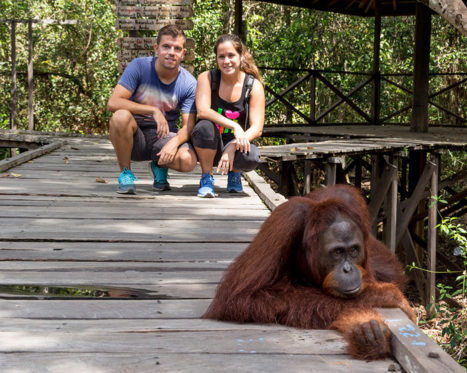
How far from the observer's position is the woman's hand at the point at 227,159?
4453 mm

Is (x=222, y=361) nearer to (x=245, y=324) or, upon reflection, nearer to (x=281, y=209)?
(x=245, y=324)

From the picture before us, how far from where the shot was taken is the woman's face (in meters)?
4.44

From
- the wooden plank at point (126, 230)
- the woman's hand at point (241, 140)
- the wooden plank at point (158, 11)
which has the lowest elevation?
the wooden plank at point (126, 230)

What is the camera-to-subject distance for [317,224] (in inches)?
96.3

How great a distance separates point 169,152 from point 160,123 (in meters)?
0.22

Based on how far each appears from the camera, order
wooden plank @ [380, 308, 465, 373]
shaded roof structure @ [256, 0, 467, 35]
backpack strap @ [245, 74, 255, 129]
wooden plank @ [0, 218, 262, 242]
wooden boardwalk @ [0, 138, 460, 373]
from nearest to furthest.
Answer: wooden plank @ [380, 308, 465, 373] < wooden boardwalk @ [0, 138, 460, 373] < wooden plank @ [0, 218, 262, 242] < backpack strap @ [245, 74, 255, 129] < shaded roof structure @ [256, 0, 467, 35]

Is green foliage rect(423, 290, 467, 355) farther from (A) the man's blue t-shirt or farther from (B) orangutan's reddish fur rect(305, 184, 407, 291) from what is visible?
(A) the man's blue t-shirt

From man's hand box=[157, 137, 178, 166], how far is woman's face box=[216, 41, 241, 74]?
636 mm

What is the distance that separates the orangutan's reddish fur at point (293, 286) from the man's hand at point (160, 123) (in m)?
2.22

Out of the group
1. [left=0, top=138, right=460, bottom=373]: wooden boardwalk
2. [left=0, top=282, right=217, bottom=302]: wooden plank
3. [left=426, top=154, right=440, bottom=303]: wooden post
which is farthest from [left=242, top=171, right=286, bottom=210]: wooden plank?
[left=426, top=154, right=440, bottom=303]: wooden post

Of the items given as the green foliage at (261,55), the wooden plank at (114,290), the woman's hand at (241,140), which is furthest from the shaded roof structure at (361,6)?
the wooden plank at (114,290)

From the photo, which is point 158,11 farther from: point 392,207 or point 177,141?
point 177,141

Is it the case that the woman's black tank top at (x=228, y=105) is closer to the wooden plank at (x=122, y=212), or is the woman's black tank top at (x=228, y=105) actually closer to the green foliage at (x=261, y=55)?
the wooden plank at (x=122, y=212)

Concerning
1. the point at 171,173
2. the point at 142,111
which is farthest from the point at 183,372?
the point at 171,173
